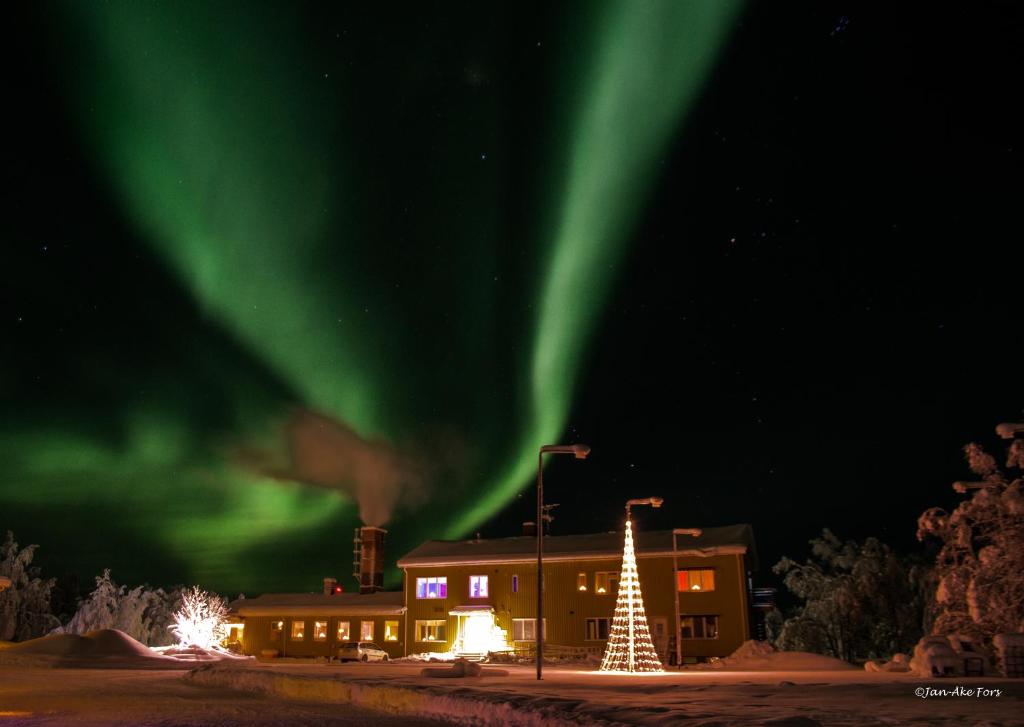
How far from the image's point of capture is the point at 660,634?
43062mm

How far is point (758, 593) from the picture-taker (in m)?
45.0

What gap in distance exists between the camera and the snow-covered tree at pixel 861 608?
5491cm

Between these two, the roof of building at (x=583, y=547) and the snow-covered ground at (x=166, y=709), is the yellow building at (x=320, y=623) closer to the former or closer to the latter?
the roof of building at (x=583, y=547)

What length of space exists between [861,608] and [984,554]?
26.9 m

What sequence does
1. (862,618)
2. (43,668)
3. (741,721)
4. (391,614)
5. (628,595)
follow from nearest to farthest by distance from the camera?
(741,721) < (628,595) < (43,668) < (391,614) < (862,618)

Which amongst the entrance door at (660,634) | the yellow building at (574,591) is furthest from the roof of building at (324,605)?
the entrance door at (660,634)

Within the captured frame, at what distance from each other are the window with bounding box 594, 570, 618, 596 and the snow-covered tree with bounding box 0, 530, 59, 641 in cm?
6758

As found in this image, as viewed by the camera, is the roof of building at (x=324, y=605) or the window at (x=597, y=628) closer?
the window at (x=597, y=628)

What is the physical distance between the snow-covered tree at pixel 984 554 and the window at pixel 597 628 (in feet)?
55.0

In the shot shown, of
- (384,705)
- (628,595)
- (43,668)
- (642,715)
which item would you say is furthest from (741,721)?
(43,668)

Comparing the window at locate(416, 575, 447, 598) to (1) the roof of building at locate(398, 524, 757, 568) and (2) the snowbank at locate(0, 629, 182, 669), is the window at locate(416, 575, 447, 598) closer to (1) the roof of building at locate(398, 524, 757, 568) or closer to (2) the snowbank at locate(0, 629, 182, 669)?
(1) the roof of building at locate(398, 524, 757, 568)

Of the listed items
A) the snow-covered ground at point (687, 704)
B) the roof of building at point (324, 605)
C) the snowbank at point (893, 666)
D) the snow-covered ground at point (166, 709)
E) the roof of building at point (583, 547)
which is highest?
the roof of building at point (583, 547)

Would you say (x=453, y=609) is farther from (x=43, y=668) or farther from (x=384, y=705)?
(x=384, y=705)

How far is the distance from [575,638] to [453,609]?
7490 mm
